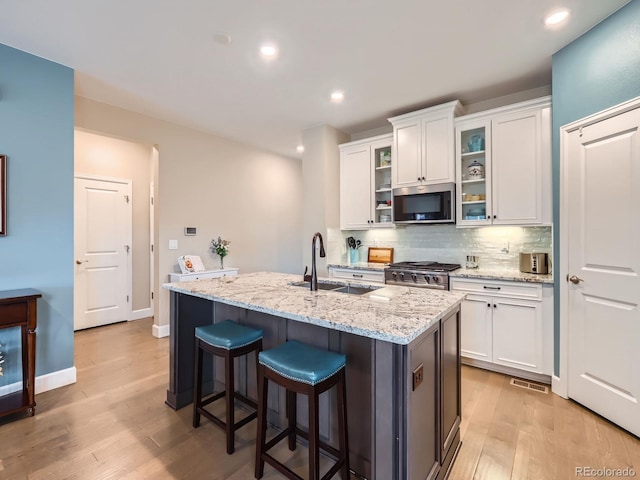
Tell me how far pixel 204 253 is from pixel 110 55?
2.61 metres

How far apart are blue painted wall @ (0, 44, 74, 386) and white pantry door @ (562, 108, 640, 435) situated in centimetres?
429

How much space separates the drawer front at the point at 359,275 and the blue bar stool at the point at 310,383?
2.02m

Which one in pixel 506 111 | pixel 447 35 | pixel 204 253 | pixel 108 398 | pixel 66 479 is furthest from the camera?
pixel 204 253

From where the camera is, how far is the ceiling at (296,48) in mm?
2025

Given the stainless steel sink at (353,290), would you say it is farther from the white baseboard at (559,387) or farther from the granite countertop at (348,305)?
the white baseboard at (559,387)

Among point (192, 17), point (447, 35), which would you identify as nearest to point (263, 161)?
point (192, 17)

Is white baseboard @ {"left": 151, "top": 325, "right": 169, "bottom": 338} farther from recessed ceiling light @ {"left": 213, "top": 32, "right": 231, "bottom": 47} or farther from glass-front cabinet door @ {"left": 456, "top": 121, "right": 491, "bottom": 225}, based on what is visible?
glass-front cabinet door @ {"left": 456, "top": 121, "right": 491, "bottom": 225}

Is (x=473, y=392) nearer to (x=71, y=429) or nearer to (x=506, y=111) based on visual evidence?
(x=506, y=111)

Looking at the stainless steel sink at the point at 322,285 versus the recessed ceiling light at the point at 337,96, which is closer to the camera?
the stainless steel sink at the point at 322,285

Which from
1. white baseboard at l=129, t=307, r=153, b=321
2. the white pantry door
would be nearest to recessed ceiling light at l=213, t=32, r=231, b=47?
the white pantry door

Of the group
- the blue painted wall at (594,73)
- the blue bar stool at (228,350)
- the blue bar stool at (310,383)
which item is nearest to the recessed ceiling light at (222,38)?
the blue bar stool at (228,350)

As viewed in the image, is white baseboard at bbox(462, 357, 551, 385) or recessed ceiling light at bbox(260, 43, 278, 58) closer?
recessed ceiling light at bbox(260, 43, 278, 58)

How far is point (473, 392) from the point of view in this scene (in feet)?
8.49

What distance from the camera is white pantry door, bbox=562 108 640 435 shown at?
2.03m
